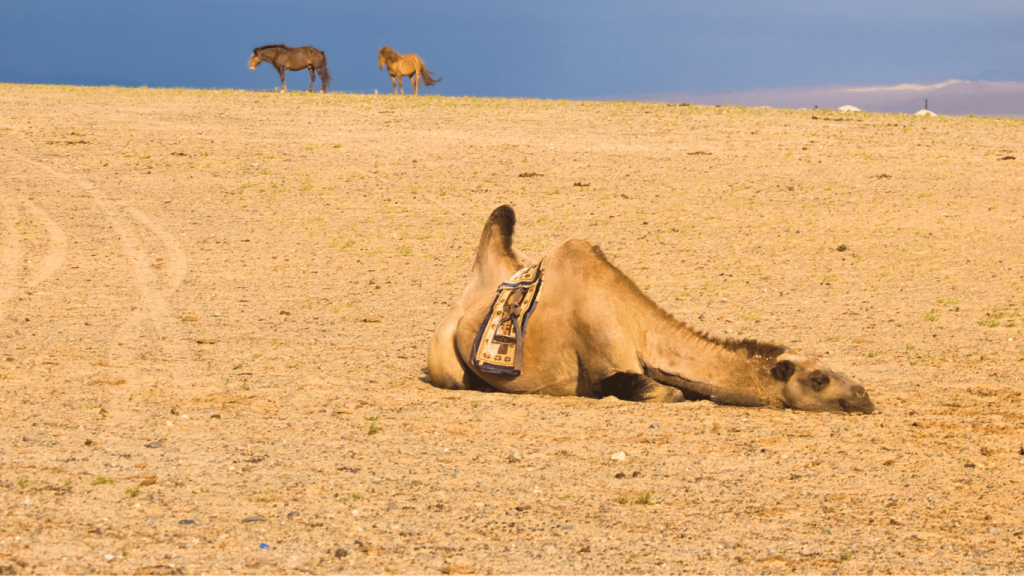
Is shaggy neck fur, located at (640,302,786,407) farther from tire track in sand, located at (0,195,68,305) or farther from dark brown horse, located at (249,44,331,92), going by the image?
dark brown horse, located at (249,44,331,92)

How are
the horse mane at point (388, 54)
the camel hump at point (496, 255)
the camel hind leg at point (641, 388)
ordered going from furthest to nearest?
1. the horse mane at point (388, 54)
2. the camel hump at point (496, 255)
3. the camel hind leg at point (641, 388)

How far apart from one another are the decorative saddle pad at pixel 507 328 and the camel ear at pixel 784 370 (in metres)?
2.00

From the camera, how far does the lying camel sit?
730 cm

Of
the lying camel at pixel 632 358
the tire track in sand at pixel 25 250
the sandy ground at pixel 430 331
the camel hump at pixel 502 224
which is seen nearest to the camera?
the sandy ground at pixel 430 331

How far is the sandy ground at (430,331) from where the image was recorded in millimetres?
5133

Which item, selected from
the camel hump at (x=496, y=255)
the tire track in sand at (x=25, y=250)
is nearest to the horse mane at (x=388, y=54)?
the tire track in sand at (x=25, y=250)

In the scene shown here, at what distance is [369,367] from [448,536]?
4567 mm

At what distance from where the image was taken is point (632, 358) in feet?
24.5

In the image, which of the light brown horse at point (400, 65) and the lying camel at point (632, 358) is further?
the light brown horse at point (400, 65)

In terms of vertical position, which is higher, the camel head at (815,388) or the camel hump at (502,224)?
the camel hump at (502,224)

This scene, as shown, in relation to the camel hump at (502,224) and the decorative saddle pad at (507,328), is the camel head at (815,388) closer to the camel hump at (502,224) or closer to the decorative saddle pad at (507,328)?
the decorative saddle pad at (507,328)

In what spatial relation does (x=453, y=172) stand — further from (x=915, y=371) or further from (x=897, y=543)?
(x=897, y=543)

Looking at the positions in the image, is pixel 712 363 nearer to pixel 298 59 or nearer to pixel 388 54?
pixel 388 54

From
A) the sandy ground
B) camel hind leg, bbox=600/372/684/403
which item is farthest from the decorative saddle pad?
camel hind leg, bbox=600/372/684/403
